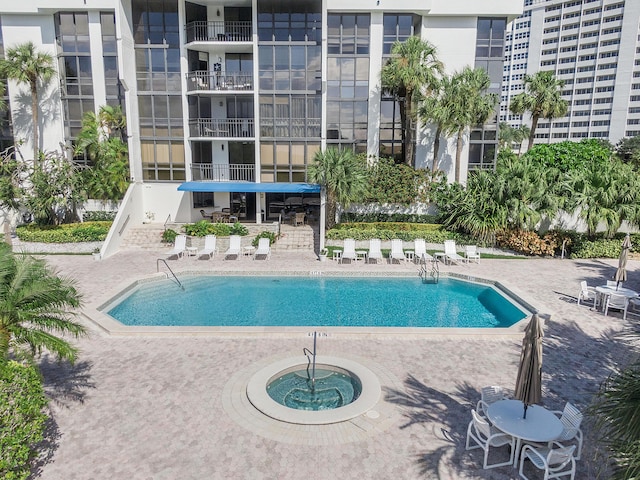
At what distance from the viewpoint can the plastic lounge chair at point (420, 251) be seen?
2203 centimetres

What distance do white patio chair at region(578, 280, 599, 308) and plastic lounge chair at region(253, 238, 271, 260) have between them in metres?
13.9

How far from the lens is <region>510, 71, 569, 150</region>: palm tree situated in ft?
112

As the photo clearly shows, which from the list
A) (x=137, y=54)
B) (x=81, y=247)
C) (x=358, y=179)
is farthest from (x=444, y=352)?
(x=137, y=54)

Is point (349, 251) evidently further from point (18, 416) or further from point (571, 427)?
point (18, 416)

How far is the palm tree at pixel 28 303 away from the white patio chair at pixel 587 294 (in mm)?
15562

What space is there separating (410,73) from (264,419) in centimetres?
2202

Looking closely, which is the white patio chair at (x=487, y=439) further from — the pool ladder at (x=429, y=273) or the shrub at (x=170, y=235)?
the shrub at (x=170, y=235)

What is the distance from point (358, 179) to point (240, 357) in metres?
14.3

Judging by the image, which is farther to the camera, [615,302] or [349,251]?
[349,251]

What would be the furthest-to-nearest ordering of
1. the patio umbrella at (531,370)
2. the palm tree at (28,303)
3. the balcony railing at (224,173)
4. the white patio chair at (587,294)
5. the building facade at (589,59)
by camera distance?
the building facade at (589,59) → the balcony railing at (224,173) → the white patio chair at (587,294) → the patio umbrella at (531,370) → the palm tree at (28,303)

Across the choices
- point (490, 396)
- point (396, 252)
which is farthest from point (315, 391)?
point (396, 252)

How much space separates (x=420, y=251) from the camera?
73.0 feet

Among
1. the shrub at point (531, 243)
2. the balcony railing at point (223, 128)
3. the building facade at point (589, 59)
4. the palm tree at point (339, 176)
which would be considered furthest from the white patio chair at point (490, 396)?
the building facade at point (589, 59)

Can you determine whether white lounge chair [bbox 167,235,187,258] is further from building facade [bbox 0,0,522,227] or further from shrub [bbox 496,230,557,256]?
shrub [bbox 496,230,557,256]
